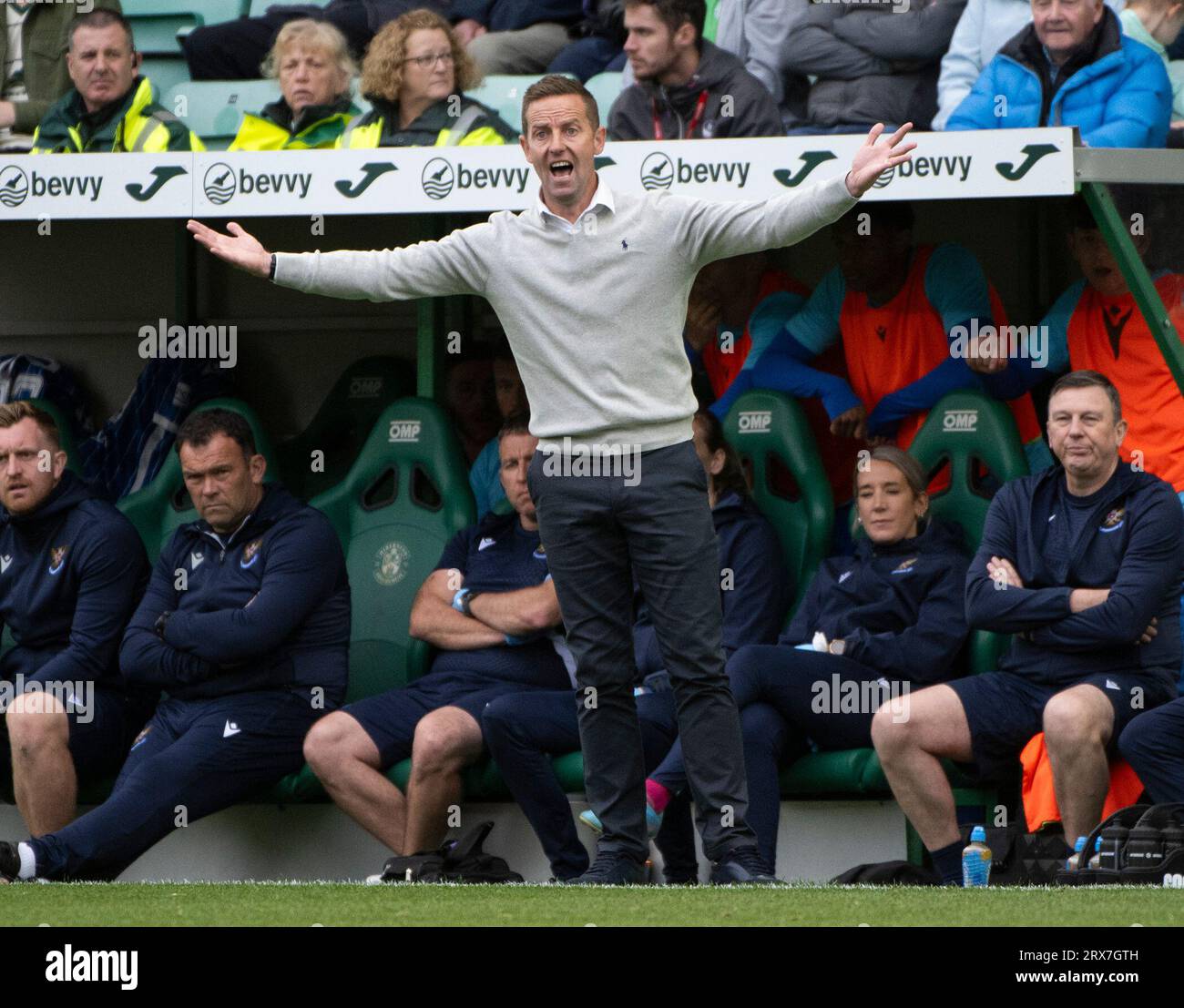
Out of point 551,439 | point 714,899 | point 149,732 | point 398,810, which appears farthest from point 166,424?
point 714,899

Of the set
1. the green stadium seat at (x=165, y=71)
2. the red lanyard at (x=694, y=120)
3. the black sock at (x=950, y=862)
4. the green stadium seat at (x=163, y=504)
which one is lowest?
the black sock at (x=950, y=862)

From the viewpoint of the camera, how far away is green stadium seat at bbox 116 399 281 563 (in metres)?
7.69

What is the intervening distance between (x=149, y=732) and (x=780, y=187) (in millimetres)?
2638

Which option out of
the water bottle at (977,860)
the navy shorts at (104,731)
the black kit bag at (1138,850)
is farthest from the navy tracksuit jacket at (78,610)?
the black kit bag at (1138,850)

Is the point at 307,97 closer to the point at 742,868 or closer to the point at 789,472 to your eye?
the point at 789,472

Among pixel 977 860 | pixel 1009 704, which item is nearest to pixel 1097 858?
pixel 977 860

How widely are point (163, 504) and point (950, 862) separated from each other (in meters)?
3.35

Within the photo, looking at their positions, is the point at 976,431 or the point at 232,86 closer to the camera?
the point at 976,431

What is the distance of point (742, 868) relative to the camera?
486cm

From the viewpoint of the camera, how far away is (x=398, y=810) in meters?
6.50

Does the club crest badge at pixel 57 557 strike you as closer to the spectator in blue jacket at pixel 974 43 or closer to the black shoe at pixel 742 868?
the black shoe at pixel 742 868

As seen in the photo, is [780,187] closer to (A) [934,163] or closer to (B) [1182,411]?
(A) [934,163]

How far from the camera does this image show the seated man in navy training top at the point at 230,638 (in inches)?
254

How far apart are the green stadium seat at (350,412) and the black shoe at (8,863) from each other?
263 centimetres
